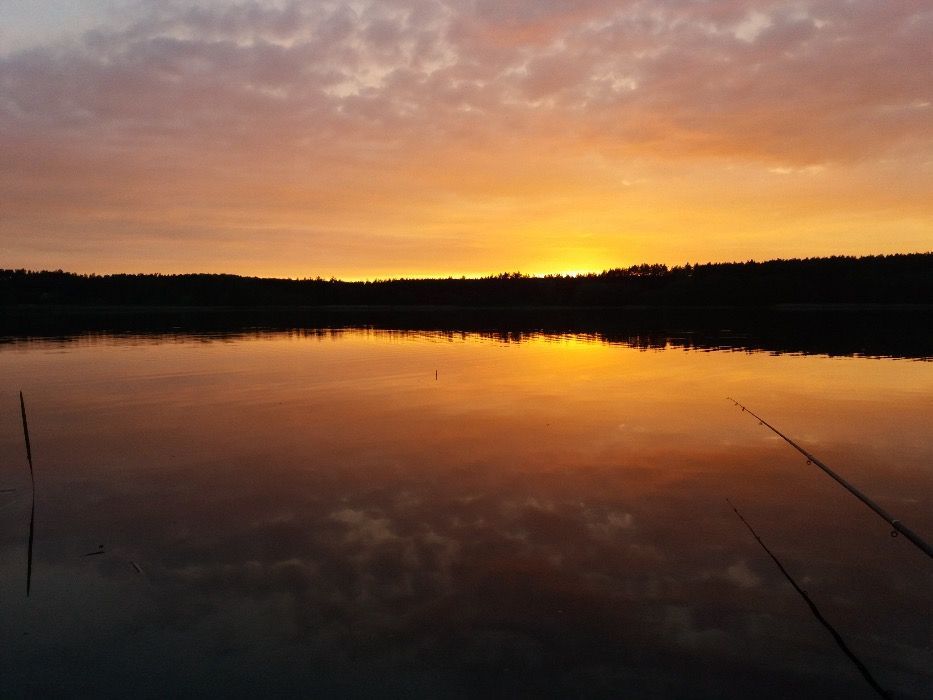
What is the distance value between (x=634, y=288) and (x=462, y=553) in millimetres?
169205

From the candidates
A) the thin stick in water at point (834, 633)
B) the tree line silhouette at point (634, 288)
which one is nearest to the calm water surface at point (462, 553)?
the thin stick in water at point (834, 633)

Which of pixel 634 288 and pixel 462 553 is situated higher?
pixel 634 288

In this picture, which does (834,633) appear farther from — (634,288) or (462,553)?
(634,288)

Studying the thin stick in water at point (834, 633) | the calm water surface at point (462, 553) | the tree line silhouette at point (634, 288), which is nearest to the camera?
the thin stick in water at point (834, 633)

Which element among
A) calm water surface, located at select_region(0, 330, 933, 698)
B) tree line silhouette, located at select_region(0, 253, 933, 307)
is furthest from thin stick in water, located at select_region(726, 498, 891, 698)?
tree line silhouette, located at select_region(0, 253, 933, 307)

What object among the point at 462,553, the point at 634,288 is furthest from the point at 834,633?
the point at 634,288

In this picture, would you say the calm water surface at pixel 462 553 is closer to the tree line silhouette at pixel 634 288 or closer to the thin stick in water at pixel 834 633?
the thin stick in water at pixel 834 633

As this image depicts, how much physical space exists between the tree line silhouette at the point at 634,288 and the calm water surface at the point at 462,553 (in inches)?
5398

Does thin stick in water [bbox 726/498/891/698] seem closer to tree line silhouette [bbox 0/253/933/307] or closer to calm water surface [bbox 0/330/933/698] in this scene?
calm water surface [bbox 0/330/933/698]

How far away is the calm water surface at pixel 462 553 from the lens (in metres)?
6.95

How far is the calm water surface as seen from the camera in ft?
22.8

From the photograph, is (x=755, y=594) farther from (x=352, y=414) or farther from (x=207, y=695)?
(x=352, y=414)

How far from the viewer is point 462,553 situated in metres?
9.70

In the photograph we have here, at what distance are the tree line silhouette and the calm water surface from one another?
450ft
